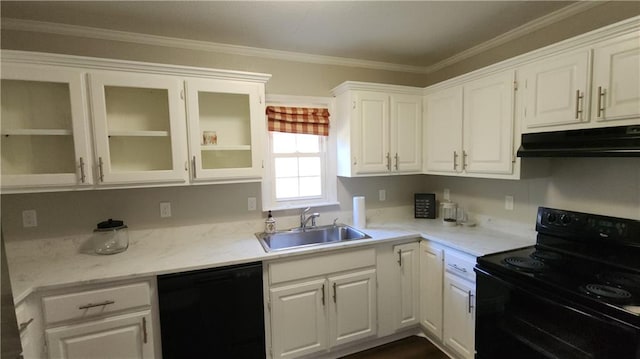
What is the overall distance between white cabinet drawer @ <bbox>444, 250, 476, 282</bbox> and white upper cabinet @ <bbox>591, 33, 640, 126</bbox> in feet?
3.51

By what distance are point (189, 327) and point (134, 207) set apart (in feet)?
3.37

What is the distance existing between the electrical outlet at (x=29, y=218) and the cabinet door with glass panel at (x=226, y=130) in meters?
1.10

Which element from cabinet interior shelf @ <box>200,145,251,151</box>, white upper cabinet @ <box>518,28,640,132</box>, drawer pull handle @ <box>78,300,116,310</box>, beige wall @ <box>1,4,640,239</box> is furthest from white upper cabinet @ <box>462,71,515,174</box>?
drawer pull handle @ <box>78,300,116,310</box>

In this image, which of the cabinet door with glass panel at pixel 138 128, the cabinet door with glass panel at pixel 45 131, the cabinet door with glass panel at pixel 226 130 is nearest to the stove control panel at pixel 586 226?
the cabinet door with glass panel at pixel 226 130

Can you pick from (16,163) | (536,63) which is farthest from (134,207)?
(536,63)

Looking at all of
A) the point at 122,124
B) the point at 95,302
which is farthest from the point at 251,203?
the point at 95,302

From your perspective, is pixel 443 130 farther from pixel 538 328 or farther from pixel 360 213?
pixel 538 328

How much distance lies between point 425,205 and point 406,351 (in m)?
1.32

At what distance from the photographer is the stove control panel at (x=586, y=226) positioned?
5.21 feet

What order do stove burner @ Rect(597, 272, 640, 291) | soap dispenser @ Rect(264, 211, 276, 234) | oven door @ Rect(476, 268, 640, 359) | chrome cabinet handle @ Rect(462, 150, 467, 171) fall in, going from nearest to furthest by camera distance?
oven door @ Rect(476, 268, 640, 359) < stove burner @ Rect(597, 272, 640, 291) < chrome cabinet handle @ Rect(462, 150, 467, 171) < soap dispenser @ Rect(264, 211, 276, 234)

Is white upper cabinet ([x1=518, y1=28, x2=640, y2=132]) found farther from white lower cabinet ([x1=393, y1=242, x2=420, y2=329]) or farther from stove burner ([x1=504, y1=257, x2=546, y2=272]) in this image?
white lower cabinet ([x1=393, y1=242, x2=420, y2=329])

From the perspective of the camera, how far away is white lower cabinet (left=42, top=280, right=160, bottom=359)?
1.58m

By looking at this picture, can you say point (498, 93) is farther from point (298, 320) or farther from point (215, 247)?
point (215, 247)

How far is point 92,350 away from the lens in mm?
1637
